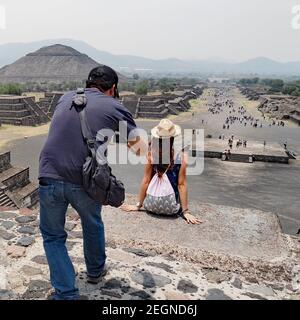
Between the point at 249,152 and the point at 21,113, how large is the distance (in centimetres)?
2616

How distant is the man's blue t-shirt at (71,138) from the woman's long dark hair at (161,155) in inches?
69.4

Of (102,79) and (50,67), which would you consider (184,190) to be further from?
(50,67)

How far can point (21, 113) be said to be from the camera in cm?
4138

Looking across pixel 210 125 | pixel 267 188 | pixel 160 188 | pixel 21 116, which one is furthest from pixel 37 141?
pixel 160 188

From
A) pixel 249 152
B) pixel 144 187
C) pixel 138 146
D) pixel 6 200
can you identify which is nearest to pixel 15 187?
pixel 6 200

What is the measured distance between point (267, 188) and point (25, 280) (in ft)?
60.3

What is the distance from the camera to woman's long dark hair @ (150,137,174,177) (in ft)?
14.2

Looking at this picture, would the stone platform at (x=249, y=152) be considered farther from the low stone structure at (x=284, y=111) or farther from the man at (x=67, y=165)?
the man at (x=67, y=165)

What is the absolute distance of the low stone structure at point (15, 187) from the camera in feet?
45.5

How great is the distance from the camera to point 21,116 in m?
41.3

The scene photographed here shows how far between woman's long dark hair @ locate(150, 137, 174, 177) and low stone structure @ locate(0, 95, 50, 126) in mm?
38720

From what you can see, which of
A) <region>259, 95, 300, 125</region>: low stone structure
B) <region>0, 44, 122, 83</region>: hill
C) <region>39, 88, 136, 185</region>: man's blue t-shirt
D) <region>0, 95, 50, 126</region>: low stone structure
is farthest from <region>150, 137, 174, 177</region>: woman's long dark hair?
<region>0, 44, 122, 83</region>: hill

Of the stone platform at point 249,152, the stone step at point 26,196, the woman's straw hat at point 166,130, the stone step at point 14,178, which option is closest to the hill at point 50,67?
the stone platform at point 249,152

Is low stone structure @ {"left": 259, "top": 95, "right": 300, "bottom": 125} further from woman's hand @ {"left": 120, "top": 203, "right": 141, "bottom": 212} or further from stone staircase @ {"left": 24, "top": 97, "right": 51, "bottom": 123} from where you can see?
woman's hand @ {"left": 120, "top": 203, "right": 141, "bottom": 212}
